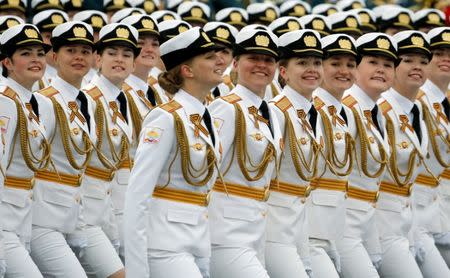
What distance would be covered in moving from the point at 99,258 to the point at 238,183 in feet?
5.58

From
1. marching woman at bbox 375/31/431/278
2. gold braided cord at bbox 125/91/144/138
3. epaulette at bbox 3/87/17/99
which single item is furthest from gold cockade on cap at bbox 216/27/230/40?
epaulette at bbox 3/87/17/99

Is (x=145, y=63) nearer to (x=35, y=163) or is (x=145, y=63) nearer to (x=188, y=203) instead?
(x=35, y=163)

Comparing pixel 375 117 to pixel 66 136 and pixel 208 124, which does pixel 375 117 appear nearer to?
pixel 66 136

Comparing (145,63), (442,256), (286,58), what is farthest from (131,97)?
(442,256)

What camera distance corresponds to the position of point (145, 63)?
14070 millimetres

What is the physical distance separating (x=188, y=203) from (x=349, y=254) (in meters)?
2.30

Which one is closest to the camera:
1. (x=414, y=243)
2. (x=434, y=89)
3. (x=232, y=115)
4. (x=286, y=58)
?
(x=232, y=115)

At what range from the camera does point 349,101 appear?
1291 centimetres

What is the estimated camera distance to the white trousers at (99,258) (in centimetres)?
1221

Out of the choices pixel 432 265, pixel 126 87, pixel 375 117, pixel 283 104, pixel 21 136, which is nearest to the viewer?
pixel 21 136

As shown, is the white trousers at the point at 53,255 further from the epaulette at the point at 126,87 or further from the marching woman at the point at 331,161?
the epaulette at the point at 126,87

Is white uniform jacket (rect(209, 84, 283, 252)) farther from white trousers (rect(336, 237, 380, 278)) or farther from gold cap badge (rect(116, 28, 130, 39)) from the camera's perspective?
gold cap badge (rect(116, 28, 130, 39))

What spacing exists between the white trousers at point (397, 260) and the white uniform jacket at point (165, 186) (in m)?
2.60

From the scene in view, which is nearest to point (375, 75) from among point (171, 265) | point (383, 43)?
point (383, 43)
